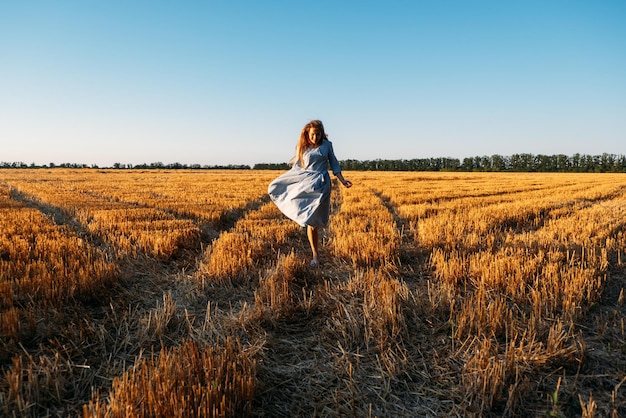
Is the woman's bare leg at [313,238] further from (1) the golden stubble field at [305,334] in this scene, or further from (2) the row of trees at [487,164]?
(2) the row of trees at [487,164]

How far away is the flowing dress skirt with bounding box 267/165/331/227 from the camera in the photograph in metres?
5.93

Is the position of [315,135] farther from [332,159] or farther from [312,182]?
[312,182]

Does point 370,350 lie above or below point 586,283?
below

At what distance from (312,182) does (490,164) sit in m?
145

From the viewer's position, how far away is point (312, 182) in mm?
6008

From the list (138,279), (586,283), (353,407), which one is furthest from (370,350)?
(138,279)

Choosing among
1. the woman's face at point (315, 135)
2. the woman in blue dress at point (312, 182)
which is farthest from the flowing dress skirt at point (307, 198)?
the woman's face at point (315, 135)

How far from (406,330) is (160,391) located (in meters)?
2.14

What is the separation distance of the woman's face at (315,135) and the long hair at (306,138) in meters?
0.02

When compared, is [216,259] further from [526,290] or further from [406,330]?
[526,290]

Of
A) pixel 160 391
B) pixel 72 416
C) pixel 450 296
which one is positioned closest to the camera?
pixel 160 391

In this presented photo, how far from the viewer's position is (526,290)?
4.25 meters

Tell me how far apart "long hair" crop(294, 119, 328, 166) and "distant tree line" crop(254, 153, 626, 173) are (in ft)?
369

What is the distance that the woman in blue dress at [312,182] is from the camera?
233 inches
